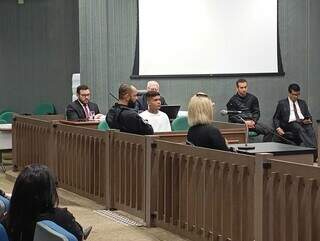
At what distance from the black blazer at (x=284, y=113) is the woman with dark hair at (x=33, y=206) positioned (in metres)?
8.09

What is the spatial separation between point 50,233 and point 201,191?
296cm

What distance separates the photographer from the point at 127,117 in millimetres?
7504

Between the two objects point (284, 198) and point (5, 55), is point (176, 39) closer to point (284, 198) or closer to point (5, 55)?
point (5, 55)

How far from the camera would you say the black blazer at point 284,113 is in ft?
37.3

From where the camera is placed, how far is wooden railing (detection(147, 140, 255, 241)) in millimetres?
5336

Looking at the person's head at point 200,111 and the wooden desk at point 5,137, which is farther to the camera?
the wooden desk at point 5,137

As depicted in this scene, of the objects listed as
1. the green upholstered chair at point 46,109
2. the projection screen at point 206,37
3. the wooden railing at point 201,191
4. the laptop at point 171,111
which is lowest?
the wooden railing at point 201,191

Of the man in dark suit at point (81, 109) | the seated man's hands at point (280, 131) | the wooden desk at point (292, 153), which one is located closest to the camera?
the wooden desk at point (292, 153)

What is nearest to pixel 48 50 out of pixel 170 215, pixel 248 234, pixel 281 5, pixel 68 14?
pixel 68 14

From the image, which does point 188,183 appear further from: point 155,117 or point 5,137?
point 5,137

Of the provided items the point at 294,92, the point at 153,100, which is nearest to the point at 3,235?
the point at 153,100

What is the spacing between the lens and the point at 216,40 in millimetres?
12141

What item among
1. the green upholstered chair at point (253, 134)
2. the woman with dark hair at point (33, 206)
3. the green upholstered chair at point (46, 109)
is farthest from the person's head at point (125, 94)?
the green upholstered chair at point (46, 109)

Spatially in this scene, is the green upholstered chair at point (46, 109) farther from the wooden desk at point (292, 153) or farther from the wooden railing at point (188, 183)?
the wooden desk at point (292, 153)
